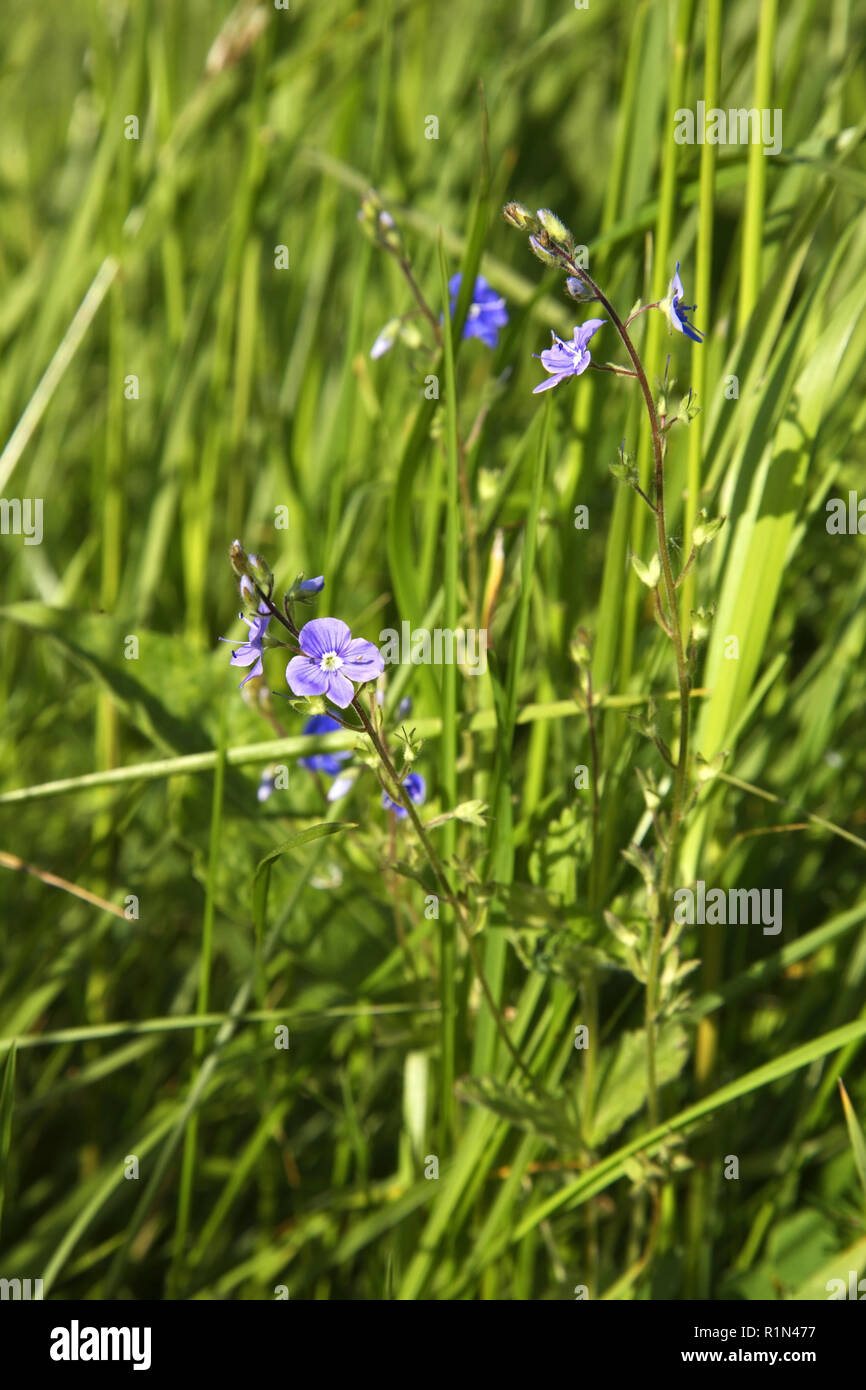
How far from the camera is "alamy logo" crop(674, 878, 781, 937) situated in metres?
1.76

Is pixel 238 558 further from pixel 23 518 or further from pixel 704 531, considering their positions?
pixel 23 518

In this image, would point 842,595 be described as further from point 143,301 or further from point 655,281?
point 143,301

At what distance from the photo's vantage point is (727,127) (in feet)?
6.92

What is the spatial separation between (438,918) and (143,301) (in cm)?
262

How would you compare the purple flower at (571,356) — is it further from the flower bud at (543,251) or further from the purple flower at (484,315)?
the purple flower at (484,315)

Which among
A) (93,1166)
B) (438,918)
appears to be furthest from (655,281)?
(93,1166)

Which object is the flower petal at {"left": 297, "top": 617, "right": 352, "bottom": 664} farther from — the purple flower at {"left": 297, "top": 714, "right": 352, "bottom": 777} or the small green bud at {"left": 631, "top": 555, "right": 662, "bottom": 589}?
the purple flower at {"left": 297, "top": 714, "right": 352, "bottom": 777}

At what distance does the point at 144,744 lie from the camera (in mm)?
2514

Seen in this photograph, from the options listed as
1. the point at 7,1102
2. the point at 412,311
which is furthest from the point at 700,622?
the point at 7,1102

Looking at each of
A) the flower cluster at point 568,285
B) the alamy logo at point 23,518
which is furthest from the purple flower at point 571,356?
the alamy logo at point 23,518
